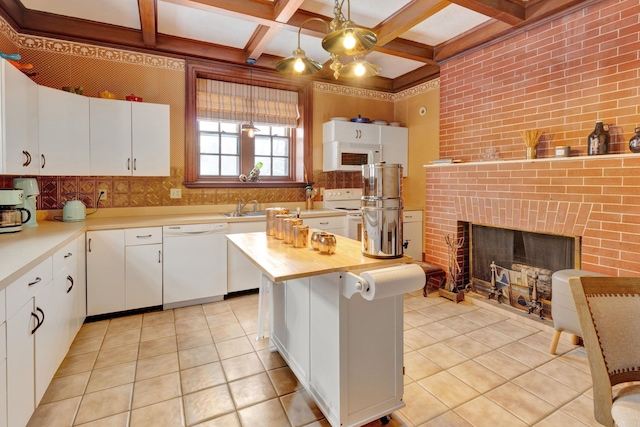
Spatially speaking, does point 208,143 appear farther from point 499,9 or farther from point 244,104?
point 499,9

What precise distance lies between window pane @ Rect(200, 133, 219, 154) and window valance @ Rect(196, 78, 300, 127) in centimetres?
24

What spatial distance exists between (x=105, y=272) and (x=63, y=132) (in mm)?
1285

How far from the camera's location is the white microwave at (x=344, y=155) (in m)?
4.34

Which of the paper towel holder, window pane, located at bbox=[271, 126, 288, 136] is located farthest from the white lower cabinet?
the paper towel holder

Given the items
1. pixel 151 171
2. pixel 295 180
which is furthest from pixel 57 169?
pixel 295 180

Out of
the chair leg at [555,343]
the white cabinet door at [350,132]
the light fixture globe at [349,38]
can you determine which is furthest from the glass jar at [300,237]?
the white cabinet door at [350,132]

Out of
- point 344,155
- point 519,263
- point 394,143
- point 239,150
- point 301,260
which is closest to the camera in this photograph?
point 301,260

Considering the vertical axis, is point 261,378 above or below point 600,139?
below

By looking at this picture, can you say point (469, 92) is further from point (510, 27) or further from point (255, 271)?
point (255, 271)

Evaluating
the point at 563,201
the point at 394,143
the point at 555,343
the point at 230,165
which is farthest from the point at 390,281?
the point at 394,143

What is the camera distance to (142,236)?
9.96 feet

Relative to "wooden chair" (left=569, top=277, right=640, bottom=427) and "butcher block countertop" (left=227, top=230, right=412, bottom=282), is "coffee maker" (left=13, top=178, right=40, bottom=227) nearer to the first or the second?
"butcher block countertop" (left=227, top=230, right=412, bottom=282)

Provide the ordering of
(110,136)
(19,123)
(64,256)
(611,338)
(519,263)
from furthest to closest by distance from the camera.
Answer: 1. (519,263)
2. (110,136)
3. (19,123)
4. (64,256)
5. (611,338)

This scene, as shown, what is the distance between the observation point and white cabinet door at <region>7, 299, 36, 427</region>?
1417 mm
